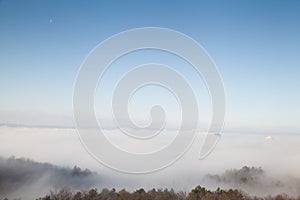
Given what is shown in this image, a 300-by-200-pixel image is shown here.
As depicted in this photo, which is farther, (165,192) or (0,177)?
(0,177)

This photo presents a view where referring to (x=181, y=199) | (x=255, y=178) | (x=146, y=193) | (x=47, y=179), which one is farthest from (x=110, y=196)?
(x=255, y=178)

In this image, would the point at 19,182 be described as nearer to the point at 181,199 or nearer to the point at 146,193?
the point at 146,193

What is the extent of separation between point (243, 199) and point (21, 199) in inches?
2111

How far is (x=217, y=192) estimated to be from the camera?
66.4 m

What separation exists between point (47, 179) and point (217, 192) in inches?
2809

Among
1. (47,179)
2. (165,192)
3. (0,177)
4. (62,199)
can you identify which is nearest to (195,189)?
(165,192)

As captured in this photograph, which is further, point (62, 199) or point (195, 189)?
point (195, 189)

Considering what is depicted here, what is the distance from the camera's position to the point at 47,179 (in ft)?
369

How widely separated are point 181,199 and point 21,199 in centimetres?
3955

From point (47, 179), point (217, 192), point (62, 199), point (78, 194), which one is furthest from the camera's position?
point (47, 179)

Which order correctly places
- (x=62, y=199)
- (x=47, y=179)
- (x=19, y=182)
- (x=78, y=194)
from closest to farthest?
(x=62, y=199), (x=78, y=194), (x=19, y=182), (x=47, y=179)

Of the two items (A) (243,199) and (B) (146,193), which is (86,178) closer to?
(B) (146,193)

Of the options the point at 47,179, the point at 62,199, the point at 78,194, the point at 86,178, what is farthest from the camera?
the point at 86,178

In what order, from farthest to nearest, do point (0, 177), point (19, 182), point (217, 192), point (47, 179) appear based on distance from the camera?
point (47, 179) → point (19, 182) → point (0, 177) → point (217, 192)
